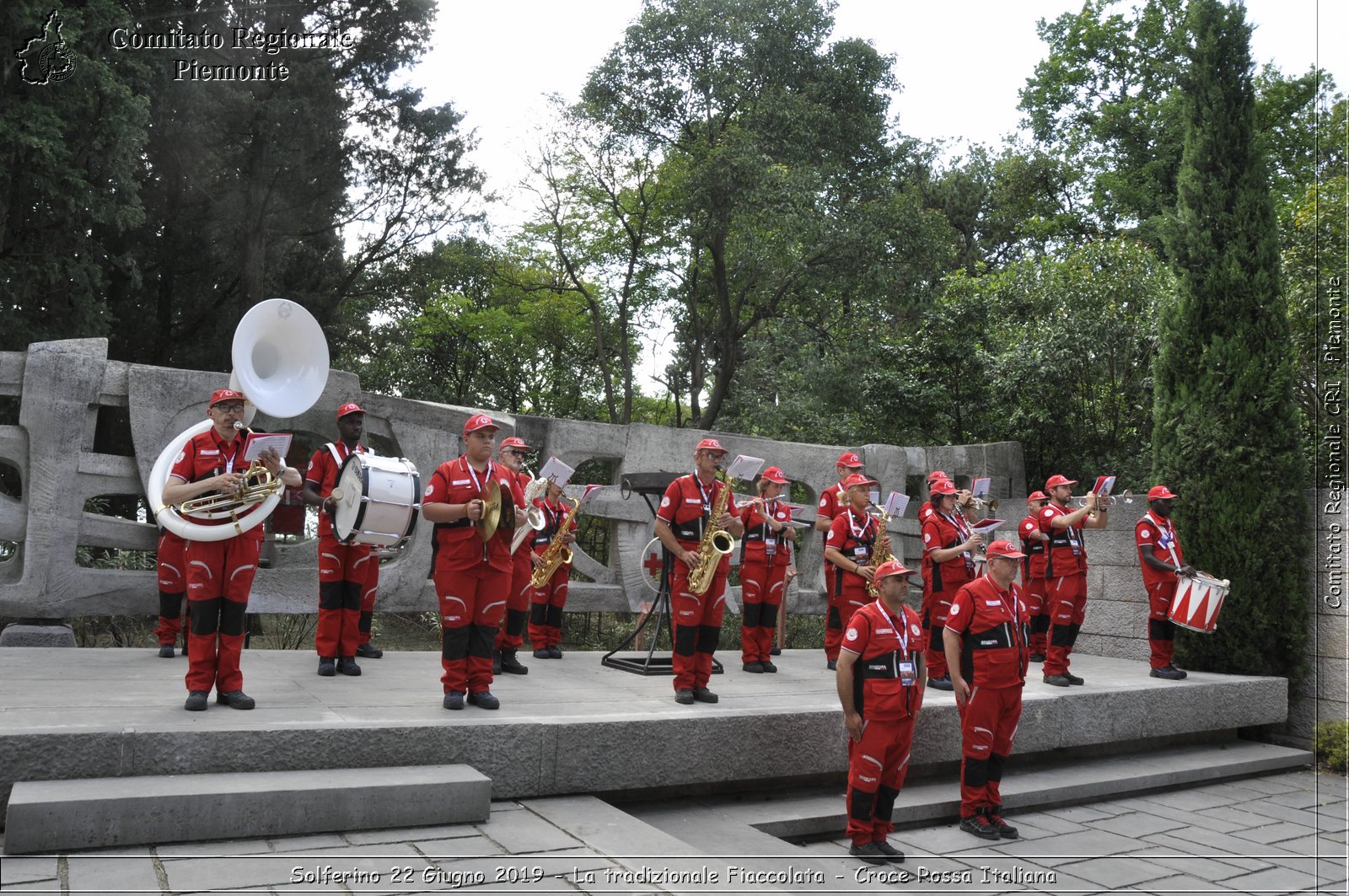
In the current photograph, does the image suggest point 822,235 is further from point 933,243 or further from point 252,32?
point 252,32

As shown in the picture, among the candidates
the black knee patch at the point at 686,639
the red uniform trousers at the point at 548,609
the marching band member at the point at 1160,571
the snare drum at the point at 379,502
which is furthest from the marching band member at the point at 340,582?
the marching band member at the point at 1160,571

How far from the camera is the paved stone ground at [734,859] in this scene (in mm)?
4164

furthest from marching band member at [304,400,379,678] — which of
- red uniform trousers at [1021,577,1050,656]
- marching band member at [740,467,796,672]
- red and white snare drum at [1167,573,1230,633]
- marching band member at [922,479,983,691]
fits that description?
red and white snare drum at [1167,573,1230,633]

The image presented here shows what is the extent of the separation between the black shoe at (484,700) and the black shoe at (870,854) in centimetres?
239

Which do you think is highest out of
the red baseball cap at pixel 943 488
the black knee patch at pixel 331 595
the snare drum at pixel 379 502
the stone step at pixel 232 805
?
the red baseball cap at pixel 943 488

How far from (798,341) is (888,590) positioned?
1647 centimetres

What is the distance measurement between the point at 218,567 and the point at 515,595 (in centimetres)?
264

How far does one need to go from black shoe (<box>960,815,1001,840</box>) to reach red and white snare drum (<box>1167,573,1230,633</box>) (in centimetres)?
444

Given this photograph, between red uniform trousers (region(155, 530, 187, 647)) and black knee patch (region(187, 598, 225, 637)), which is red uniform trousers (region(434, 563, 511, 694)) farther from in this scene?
red uniform trousers (region(155, 530, 187, 647))

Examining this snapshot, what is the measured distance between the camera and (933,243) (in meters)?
19.9

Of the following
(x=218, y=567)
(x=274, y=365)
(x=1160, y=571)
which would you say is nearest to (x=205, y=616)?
(x=218, y=567)

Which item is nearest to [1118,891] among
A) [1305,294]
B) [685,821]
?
[685,821]

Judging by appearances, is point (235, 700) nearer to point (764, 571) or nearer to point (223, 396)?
point (223, 396)

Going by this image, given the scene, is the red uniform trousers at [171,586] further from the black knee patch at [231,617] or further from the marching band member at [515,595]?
the marching band member at [515,595]
